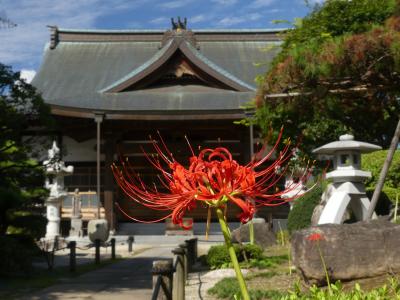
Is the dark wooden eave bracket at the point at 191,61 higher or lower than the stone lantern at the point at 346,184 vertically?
higher

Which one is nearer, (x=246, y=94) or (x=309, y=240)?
(x=309, y=240)

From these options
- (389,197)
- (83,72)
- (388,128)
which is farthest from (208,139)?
(389,197)

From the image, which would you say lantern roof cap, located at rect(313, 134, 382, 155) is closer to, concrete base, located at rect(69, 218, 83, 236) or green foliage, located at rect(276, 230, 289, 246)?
green foliage, located at rect(276, 230, 289, 246)

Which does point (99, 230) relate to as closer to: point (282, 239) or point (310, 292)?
point (282, 239)

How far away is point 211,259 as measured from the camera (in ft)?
30.9

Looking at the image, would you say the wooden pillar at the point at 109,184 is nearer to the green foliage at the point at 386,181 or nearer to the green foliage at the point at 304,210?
the green foliage at the point at 304,210

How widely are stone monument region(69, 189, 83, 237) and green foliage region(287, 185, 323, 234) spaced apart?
31.1 feet

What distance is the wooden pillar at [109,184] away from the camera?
19922 millimetres

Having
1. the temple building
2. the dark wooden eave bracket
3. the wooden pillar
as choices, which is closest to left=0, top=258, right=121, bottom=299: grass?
the temple building

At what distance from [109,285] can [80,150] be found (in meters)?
14.3

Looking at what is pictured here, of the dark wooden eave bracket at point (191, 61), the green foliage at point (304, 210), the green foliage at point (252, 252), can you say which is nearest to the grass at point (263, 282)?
the green foliage at point (252, 252)

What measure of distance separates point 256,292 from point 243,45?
75.0 feet

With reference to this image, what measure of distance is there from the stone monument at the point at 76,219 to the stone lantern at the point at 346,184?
1182 cm

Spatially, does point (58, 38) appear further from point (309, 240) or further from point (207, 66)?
point (309, 240)
